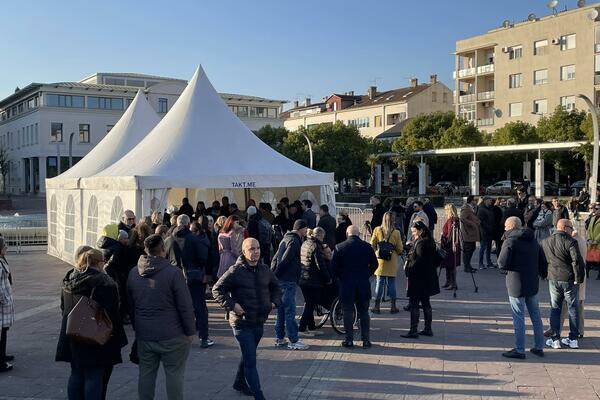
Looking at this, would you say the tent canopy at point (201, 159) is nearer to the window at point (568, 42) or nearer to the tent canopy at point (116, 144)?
the tent canopy at point (116, 144)

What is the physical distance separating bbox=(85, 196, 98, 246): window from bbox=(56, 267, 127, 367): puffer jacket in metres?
10.2

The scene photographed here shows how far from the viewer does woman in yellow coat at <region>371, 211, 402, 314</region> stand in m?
9.91

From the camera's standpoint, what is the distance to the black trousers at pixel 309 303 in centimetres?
856

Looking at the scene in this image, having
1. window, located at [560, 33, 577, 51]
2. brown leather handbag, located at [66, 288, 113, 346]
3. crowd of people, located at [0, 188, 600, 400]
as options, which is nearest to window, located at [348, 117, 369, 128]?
window, located at [560, 33, 577, 51]

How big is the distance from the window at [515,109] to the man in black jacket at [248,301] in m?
53.9

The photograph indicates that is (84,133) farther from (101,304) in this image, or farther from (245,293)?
(101,304)

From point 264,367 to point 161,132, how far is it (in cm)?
936

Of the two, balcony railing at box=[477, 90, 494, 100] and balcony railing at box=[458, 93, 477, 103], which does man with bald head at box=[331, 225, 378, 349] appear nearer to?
balcony railing at box=[477, 90, 494, 100]

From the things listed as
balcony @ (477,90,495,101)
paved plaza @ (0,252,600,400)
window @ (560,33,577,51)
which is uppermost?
window @ (560,33,577,51)

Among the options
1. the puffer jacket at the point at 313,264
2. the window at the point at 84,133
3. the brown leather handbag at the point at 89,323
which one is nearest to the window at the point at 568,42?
the window at the point at 84,133

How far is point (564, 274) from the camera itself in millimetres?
7871

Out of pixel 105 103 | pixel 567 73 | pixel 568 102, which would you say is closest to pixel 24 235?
pixel 568 102

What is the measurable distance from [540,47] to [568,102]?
5681 millimetres

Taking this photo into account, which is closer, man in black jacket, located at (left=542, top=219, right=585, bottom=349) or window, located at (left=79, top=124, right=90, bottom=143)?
man in black jacket, located at (left=542, top=219, right=585, bottom=349)
